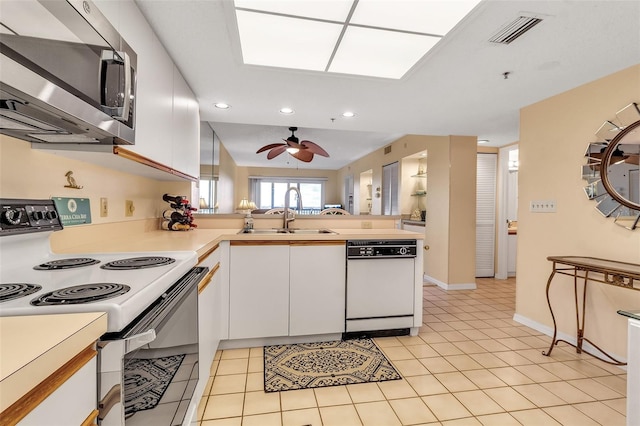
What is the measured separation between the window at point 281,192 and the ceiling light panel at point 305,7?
8276 mm

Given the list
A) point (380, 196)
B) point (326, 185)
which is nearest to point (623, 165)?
point (380, 196)

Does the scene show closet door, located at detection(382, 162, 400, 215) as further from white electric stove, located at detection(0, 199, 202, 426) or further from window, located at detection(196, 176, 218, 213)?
white electric stove, located at detection(0, 199, 202, 426)

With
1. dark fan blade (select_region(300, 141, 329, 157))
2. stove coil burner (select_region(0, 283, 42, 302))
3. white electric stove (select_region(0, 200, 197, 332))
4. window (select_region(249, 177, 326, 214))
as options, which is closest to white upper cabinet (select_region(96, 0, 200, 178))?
white electric stove (select_region(0, 200, 197, 332))

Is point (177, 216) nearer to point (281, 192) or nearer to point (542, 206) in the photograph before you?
point (542, 206)

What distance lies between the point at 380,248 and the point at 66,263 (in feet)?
6.69

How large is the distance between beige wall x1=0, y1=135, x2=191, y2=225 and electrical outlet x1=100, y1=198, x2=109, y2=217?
0.02 m

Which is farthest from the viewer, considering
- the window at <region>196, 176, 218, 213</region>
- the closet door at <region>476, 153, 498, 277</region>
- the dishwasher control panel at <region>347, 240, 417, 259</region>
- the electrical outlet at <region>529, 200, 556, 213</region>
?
the closet door at <region>476, 153, 498, 277</region>

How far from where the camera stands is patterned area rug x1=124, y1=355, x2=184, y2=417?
0.75 metres

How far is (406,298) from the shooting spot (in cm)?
266

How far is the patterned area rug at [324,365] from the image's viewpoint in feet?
6.56

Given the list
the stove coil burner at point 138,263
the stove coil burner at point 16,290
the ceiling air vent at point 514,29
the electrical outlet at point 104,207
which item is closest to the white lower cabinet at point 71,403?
the stove coil burner at point 16,290

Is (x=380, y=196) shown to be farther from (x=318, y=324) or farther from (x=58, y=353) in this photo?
(x=58, y=353)

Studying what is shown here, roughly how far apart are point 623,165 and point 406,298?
1869 mm

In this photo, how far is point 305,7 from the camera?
1590 mm
